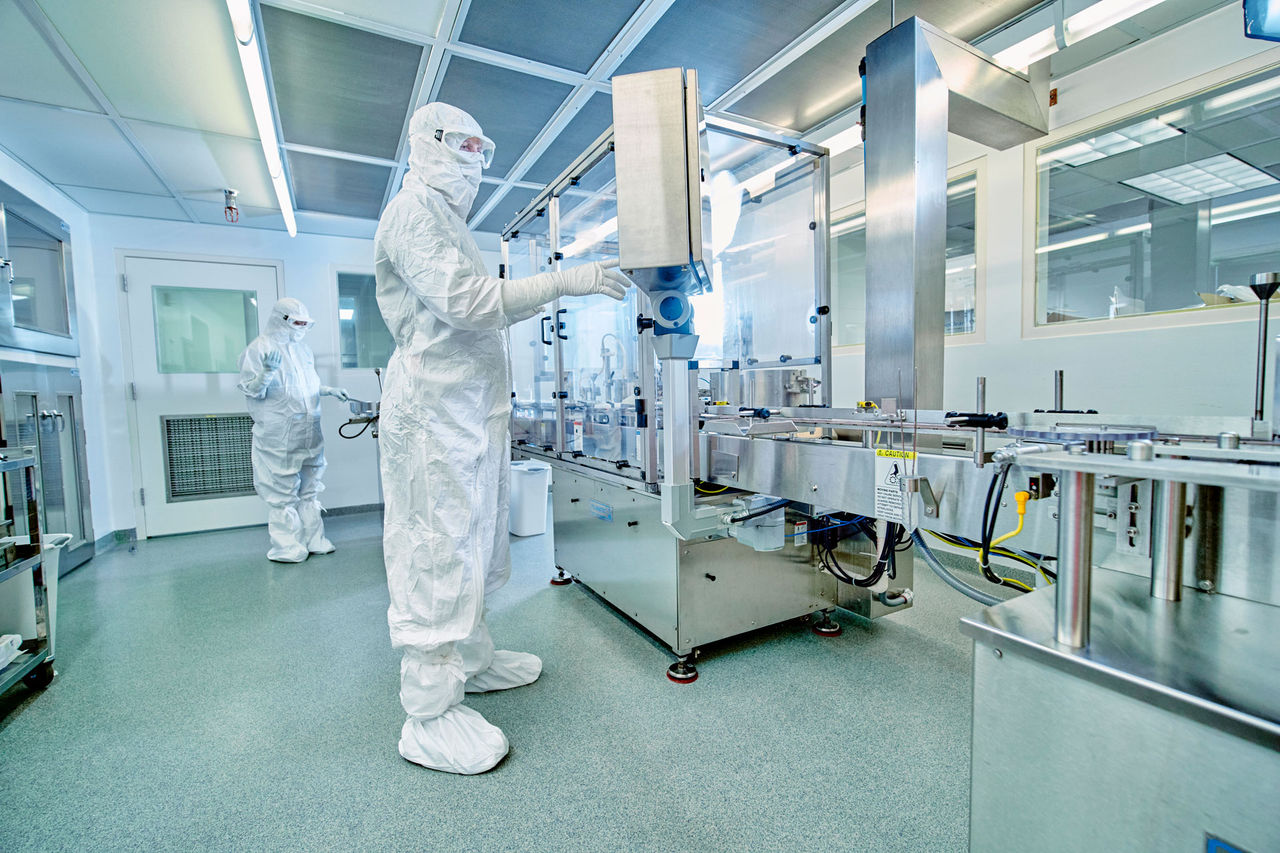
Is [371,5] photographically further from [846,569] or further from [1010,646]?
[846,569]

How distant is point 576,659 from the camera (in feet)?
6.73

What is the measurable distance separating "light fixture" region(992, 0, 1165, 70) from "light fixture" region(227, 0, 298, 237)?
2443mm

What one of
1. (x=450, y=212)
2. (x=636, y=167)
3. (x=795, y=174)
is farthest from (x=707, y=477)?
(x=795, y=174)

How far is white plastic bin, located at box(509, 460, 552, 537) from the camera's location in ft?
12.1

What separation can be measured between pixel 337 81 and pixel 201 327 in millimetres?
2709

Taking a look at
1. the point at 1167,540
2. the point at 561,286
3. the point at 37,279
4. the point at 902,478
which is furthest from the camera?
the point at 37,279

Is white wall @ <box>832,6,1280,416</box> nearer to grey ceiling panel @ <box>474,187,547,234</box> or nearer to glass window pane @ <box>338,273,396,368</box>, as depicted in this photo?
grey ceiling panel @ <box>474,187,547,234</box>

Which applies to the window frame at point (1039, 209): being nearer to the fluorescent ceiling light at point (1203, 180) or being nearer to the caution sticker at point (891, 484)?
the fluorescent ceiling light at point (1203, 180)

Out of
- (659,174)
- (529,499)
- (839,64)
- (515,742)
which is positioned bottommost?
(515,742)

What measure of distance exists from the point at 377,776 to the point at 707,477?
1.21 m

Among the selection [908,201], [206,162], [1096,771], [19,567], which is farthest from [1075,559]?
[206,162]

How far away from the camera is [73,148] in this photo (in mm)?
2703

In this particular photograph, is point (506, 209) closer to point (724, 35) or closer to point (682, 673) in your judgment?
point (724, 35)

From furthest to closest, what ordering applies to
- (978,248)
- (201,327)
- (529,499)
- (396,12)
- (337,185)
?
(201,327) < (529,499) < (337,185) < (978,248) < (396,12)
